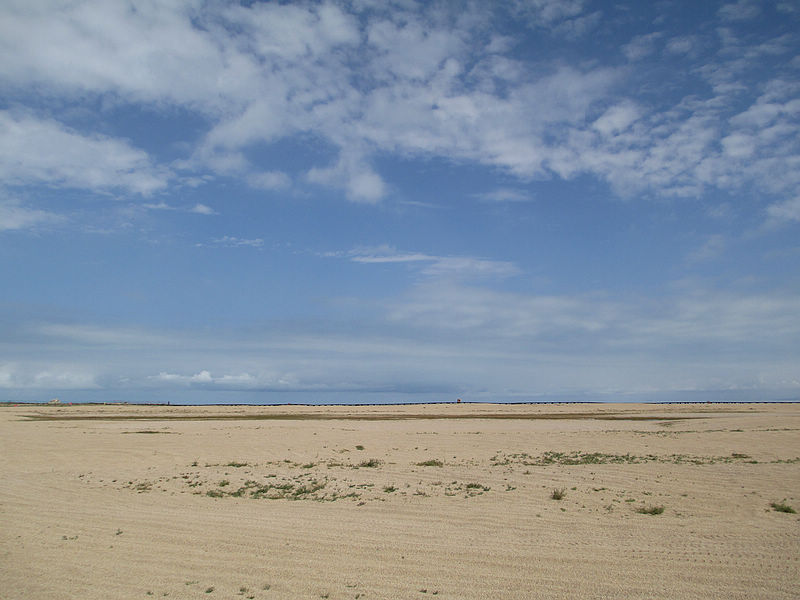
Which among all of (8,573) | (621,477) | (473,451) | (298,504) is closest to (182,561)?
(8,573)

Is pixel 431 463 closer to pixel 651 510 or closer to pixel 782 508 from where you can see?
pixel 651 510

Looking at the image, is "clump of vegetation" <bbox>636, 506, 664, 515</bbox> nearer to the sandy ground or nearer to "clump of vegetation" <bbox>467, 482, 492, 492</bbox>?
the sandy ground

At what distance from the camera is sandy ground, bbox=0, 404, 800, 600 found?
30.3 feet

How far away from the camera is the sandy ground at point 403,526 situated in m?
9.24

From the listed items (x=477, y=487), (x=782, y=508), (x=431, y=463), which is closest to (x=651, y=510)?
(x=782, y=508)

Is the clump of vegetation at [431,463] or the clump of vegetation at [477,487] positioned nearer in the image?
the clump of vegetation at [477,487]

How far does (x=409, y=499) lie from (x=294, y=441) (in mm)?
19615

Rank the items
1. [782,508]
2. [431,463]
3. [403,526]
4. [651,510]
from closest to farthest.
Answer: [403,526]
[782,508]
[651,510]
[431,463]

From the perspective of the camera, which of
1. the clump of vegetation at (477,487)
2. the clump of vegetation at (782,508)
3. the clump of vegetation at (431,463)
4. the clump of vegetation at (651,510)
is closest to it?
the clump of vegetation at (782,508)

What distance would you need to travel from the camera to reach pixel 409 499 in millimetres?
16641

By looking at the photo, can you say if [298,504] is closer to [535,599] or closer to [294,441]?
[535,599]

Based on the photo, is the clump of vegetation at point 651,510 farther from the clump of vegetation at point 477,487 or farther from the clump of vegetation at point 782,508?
the clump of vegetation at point 477,487

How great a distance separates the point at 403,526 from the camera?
13250mm

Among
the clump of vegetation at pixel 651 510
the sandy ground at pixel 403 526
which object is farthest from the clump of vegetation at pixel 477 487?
the clump of vegetation at pixel 651 510
